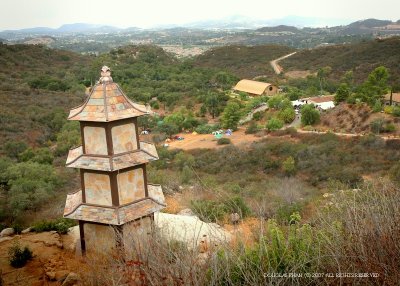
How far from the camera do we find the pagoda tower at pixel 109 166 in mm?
8734

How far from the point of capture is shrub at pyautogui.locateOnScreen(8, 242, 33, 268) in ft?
31.4

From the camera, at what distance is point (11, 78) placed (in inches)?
2296

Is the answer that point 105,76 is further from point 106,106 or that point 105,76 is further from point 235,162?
point 235,162

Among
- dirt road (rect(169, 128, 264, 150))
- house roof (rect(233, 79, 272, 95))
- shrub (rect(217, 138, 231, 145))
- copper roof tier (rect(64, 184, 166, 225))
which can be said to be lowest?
dirt road (rect(169, 128, 264, 150))

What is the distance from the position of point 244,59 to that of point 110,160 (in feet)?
287

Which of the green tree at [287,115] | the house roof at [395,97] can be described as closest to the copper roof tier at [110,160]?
the green tree at [287,115]

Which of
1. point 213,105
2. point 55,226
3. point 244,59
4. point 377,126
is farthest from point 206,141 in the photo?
point 244,59

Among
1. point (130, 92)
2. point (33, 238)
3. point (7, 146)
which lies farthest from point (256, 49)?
point (33, 238)

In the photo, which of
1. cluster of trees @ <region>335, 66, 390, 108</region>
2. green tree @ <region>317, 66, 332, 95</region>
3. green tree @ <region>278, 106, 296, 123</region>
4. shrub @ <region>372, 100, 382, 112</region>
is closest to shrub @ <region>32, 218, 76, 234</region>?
shrub @ <region>372, 100, 382, 112</region>

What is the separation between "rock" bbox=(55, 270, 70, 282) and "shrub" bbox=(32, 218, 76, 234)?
281 cm

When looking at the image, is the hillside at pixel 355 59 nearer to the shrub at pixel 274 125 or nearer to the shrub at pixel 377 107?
the shrub at pixel 377 107

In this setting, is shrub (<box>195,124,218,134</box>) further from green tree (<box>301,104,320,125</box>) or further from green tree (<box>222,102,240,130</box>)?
green tree (<box>301,104,320,125</box>)

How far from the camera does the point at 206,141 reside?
126ft

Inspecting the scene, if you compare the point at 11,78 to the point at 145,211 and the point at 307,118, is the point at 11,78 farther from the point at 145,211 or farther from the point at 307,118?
the point at 145,211
